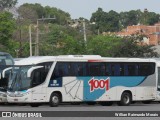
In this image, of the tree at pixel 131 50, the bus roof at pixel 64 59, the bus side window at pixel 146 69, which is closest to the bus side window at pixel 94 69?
the bus roof at pixel 64 59

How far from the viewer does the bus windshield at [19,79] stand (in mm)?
35562

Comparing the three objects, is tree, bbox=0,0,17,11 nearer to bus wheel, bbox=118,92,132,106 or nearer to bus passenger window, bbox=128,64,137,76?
bus passenger window, bbox=128,64,137,76

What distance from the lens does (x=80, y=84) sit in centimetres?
3722

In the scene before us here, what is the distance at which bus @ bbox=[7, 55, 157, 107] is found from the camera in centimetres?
3553

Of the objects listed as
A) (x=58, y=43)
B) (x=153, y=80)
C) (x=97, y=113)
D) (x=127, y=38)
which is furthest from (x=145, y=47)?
(x=97, y=113)

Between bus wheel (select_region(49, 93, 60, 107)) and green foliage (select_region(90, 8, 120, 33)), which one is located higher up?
green foliage (select_region(90, 8, 120, 33))

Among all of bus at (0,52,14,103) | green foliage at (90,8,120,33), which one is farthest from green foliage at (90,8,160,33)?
bus at (0,52,14,103)

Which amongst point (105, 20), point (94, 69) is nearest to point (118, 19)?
point (105, 20)

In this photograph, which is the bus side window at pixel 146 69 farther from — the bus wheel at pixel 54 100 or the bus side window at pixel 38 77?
the bus side window at pixel 38 77

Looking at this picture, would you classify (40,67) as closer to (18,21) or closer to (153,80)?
(153,80)

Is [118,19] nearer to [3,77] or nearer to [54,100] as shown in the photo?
[3,77]

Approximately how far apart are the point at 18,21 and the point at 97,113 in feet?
314

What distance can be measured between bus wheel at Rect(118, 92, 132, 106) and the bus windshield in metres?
6.42

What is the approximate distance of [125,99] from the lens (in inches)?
1535
